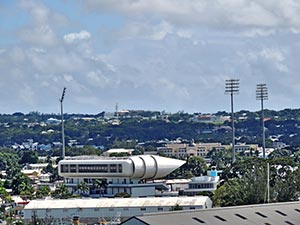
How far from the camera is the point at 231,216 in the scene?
67.3 meters

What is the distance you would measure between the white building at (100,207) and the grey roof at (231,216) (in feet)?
119

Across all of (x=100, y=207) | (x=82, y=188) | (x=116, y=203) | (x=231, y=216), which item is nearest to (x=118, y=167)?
(x=82, y=188)

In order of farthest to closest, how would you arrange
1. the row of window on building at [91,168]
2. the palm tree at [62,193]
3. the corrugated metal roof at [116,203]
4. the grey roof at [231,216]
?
the row of window on building at [91,168], the palm tree at [62,193], the corrugated metal roof at [116,203], the grey roof at [231,216]

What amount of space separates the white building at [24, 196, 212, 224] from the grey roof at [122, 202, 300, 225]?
36.4 metres

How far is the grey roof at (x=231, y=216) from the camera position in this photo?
207ft

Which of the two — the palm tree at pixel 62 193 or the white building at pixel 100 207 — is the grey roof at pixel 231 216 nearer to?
the white building at pixel 100 207

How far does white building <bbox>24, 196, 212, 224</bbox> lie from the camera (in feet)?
361

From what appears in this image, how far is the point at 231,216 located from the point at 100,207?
45.9m

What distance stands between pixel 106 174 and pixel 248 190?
47162 mm

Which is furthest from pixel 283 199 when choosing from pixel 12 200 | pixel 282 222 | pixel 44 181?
pixel 44 181

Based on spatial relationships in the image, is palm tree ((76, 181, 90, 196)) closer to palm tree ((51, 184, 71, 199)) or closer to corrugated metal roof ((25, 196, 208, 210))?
palm tree ((51, 184, 71, 199))

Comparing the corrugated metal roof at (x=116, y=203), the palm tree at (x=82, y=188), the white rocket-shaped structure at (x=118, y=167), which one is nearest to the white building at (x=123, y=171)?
the white rocket-shaped structure at (x=118, y=167)

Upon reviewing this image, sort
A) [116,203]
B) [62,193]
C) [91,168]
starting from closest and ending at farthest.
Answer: [116,203]
[62,193]
[91,168]

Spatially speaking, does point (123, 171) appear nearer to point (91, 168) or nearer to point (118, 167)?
point (118, 167)
